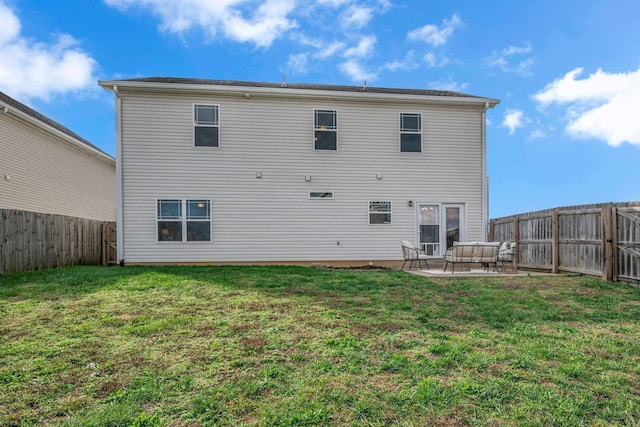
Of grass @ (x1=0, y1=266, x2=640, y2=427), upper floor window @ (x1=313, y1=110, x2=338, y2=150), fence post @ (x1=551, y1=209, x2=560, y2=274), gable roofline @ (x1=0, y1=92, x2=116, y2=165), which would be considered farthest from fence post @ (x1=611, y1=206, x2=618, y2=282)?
gable roofline @ (x1=0, y1=92, x2=116, y2=165)

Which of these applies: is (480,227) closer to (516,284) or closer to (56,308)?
(516,284)

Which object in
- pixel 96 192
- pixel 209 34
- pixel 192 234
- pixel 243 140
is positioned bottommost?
pixel 192 234

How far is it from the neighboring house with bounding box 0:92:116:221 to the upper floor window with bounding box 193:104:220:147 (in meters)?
5.92

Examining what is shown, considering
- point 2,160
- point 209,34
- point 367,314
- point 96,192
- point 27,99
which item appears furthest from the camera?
point 96,192

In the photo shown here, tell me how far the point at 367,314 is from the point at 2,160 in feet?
41.9

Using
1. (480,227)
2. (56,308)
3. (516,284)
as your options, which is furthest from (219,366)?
(480,227)

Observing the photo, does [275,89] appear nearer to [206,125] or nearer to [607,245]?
[206,125]

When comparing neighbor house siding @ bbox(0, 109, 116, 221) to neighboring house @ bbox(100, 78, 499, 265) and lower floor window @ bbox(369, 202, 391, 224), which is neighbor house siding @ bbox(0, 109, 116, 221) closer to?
neighboring house @ bbox(100, 78, 499, 265)

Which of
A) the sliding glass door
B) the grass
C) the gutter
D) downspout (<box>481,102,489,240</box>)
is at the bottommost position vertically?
the grass

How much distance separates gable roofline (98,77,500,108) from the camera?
9.91 m

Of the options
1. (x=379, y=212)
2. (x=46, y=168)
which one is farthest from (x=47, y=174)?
(x=379, y=212)

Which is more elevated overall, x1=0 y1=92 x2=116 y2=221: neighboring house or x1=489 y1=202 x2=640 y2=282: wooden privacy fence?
x1=0 y1=92 x2=116 y2=221: neighboring house

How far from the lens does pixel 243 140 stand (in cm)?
1049

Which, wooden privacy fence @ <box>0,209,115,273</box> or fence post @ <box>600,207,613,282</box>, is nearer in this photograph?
fence post @ <box>600,207,613,282</box>
